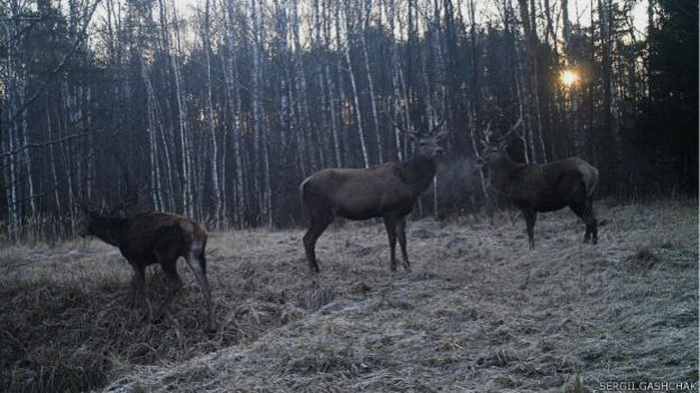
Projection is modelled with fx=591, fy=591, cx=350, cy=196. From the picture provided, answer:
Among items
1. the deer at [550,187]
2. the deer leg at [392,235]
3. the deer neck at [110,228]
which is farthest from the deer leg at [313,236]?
the deer at [550,187]

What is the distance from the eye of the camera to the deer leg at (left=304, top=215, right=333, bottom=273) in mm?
9203

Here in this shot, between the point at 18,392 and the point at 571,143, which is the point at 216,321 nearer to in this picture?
the point at 18,392

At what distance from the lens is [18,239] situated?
13.1m

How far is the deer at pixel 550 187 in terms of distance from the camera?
Result: 32.9 feet

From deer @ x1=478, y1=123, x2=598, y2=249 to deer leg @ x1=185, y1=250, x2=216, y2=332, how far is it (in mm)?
5670

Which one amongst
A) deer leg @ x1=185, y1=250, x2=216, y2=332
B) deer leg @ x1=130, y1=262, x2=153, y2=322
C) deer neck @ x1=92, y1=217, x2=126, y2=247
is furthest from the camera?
deer neck @ x1=92, y1=217, x2=126, y2=247

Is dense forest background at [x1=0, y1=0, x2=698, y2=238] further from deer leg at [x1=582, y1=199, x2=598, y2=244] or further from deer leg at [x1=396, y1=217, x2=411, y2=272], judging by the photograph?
deer leg at [x1=396, y1=217, x2=411, y2=272]

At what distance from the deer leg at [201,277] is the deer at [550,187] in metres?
5.67

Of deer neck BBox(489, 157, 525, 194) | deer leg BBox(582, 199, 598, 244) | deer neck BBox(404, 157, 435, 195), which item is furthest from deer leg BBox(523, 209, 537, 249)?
deer neck BBox(404, 157, 435, 195)

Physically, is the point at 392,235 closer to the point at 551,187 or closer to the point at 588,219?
the point at 551,187

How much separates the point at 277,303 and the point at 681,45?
1338cm

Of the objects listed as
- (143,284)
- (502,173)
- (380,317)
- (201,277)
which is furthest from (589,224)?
(143,284)

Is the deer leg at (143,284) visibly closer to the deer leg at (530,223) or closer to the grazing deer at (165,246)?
the grazing deer at (165,246)

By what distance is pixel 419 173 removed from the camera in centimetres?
983
